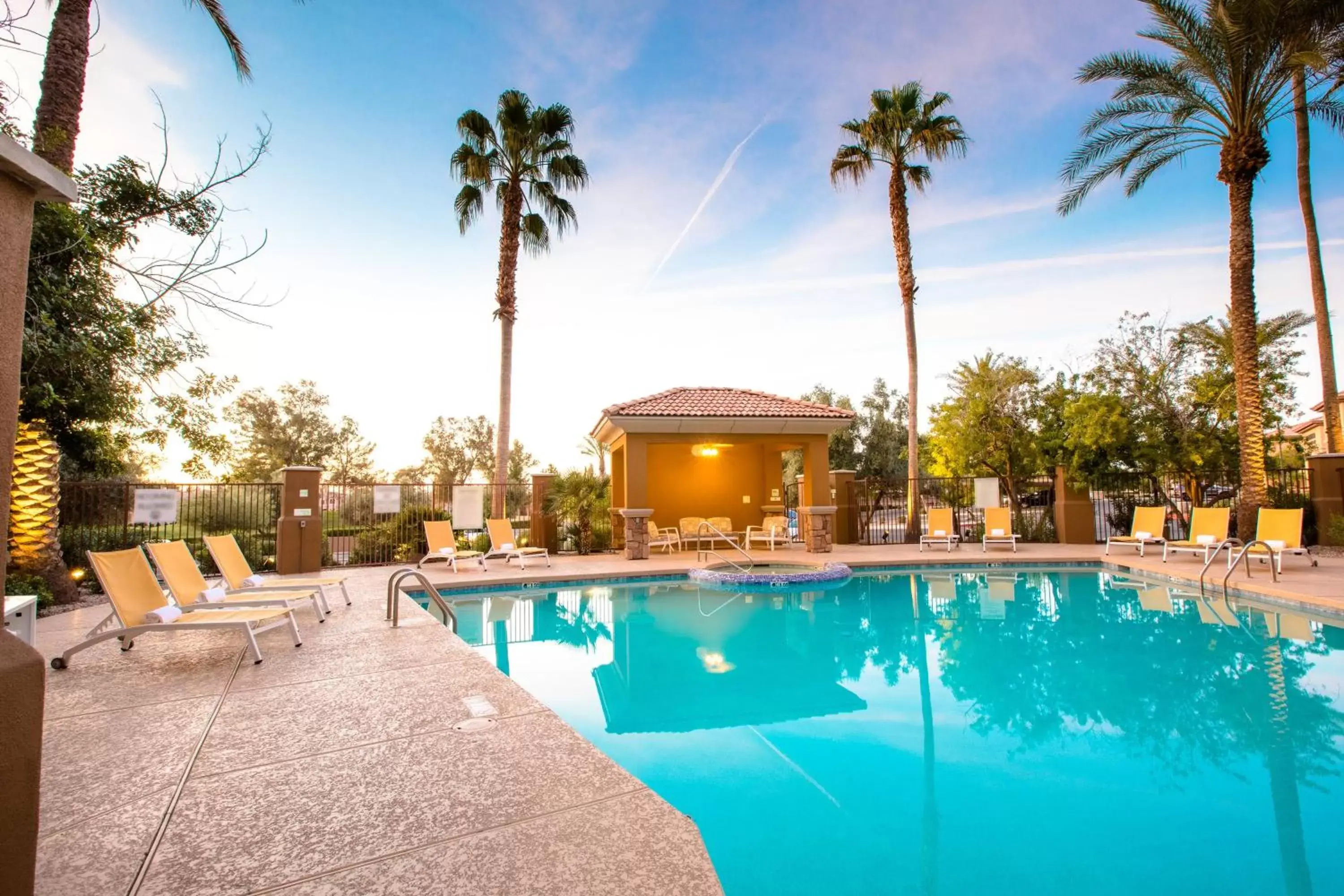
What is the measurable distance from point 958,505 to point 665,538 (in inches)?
371

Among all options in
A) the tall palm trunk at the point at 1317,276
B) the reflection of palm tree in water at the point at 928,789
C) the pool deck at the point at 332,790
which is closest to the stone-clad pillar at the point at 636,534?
the reflection of palm tree in water at the point at 928,789

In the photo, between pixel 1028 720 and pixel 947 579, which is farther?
pixel 947 579

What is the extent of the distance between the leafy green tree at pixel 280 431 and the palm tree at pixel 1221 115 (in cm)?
3203

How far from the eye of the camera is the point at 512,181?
674 inches

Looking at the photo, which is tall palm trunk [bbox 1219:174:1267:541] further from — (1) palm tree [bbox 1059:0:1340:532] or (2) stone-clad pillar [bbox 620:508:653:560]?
(2) stone-clad pillar [bbox 620:508:653:560]

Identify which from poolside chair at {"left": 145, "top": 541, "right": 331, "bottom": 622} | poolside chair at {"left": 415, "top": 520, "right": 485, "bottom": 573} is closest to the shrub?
poolside chair at {"left": 145, "top": 541, "right": 331, "bottom": 622}

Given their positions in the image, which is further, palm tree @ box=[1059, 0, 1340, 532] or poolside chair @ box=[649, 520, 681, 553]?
poolside chair @ box=[649, 520, 681, 553]

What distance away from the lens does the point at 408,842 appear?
7.74 feet

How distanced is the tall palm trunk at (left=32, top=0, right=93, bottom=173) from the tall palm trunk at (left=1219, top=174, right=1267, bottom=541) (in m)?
20.4

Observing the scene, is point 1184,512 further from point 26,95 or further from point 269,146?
point 26,95

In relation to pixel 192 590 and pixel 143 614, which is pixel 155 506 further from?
pixel 143 614

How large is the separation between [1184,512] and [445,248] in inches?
910

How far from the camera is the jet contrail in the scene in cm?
1641

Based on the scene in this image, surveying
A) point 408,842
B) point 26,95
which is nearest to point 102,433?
point 26,95
